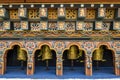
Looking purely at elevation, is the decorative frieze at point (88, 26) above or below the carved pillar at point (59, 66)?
above

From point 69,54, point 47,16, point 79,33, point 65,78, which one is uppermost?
point 47,16

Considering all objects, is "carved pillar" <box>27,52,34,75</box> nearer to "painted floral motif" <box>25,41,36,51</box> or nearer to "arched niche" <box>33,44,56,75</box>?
"painted floral motif" <box>25,41,36,51</box>

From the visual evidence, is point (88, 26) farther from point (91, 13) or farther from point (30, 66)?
point (30, 66)

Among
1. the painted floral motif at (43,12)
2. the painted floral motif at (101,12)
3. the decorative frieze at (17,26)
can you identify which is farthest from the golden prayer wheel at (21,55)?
the painted floral motif at (101,12)

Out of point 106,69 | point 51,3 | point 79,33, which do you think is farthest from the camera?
point 106,69

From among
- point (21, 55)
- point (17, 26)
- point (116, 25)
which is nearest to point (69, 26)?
point (116, 25)

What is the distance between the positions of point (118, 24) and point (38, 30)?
78.0 inches

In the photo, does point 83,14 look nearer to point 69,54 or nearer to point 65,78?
point 69,54

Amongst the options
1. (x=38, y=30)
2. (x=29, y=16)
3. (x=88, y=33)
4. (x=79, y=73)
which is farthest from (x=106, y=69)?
(x=29, y=16)

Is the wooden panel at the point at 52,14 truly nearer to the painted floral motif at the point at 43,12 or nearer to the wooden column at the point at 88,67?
the painted floral motif at the point at 43,12

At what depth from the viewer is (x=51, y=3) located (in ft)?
16.2

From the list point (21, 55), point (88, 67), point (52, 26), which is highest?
point (52, 26)

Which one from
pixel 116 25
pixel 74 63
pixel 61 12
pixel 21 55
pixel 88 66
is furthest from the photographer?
pixel 74 63

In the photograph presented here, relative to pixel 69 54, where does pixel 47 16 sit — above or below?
above
